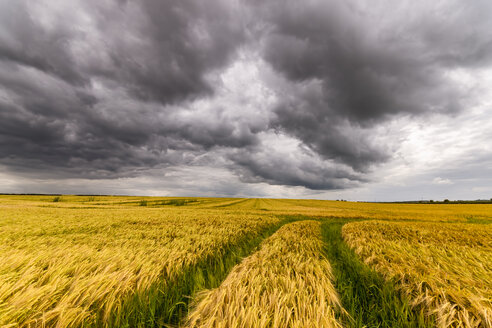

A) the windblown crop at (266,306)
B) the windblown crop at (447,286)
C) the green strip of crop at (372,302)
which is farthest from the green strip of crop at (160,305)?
the windblown crop at (447,286)

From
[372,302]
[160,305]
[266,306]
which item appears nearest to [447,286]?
[372,302]

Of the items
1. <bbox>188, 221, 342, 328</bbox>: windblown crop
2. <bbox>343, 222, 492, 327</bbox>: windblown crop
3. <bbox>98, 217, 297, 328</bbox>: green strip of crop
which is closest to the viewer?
<bbox>188, 221, 342, 328</bbox>: windblown crop

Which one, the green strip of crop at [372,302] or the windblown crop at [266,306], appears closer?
the windblown crop at [266,306]

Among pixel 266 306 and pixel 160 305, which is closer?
pixel 266 306

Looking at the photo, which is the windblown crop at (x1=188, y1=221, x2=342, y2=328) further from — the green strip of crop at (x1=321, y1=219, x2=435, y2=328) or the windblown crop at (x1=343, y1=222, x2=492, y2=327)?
the windblown crop at (x1=343, y1=222, x2=492, y2=327)

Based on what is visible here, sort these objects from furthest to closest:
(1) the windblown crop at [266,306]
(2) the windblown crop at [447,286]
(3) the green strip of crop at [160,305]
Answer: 1. (3) the green strip of crop at [160,305]
2. (2) the windblown crop at [447,286]
3. (1) the windblown crop at [266,306]

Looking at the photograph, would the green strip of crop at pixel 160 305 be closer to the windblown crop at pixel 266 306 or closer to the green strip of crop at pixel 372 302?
the windblown crop at pixel 266 306

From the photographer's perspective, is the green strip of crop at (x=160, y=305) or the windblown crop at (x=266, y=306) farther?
the green strip of crop at (x=160, y=305)

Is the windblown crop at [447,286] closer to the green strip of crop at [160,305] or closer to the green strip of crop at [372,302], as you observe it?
the green strip of crop at [372,302]

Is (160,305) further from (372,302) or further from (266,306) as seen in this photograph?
(372,302)

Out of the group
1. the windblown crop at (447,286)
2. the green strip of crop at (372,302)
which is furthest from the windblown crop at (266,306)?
the windblown crop at (447,286)

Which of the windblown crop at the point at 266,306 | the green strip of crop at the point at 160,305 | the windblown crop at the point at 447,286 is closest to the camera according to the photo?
the windblown crop at the point at 266,306

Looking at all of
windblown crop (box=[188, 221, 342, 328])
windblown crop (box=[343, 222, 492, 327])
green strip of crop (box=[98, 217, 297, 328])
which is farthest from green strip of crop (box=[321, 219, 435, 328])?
green strip of crop (box=[98, 217, 297, 328])

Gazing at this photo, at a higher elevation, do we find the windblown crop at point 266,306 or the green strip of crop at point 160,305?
the windblown crop at point 266,306
